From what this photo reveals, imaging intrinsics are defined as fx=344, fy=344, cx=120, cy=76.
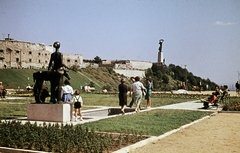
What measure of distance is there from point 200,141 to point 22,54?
6993 cm

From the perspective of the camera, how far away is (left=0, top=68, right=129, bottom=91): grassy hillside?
51125 millimetres

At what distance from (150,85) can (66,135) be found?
11.5m

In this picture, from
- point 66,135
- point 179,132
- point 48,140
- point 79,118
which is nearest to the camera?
point 48,140

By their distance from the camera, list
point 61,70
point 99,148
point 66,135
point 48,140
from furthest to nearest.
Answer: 1. point 61,70
2. point 66,135
3. point 48,140
4. point 99,148

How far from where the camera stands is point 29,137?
8.15 m

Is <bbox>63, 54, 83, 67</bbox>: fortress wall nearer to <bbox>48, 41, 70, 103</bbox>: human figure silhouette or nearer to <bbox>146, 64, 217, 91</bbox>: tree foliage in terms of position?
<bbox>146, 64, 217, 91</bbox>: tree foliage

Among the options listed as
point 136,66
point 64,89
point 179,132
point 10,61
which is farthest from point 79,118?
point 136,66

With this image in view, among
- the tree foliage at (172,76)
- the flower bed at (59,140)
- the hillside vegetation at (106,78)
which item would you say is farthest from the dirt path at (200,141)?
the tree foliage at (172,76)

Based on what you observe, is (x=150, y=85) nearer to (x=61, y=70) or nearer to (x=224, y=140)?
(x=61, y=70)

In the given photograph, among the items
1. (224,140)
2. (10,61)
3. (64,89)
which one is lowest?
(224,140)

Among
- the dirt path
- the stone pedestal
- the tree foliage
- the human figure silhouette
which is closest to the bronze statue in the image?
the human figure silhouette

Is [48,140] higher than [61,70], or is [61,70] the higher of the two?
[61,70]

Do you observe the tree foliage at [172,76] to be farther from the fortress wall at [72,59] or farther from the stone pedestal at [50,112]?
the stone pedestal at [50,112]

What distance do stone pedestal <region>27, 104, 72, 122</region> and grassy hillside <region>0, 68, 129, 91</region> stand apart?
37.7 m
